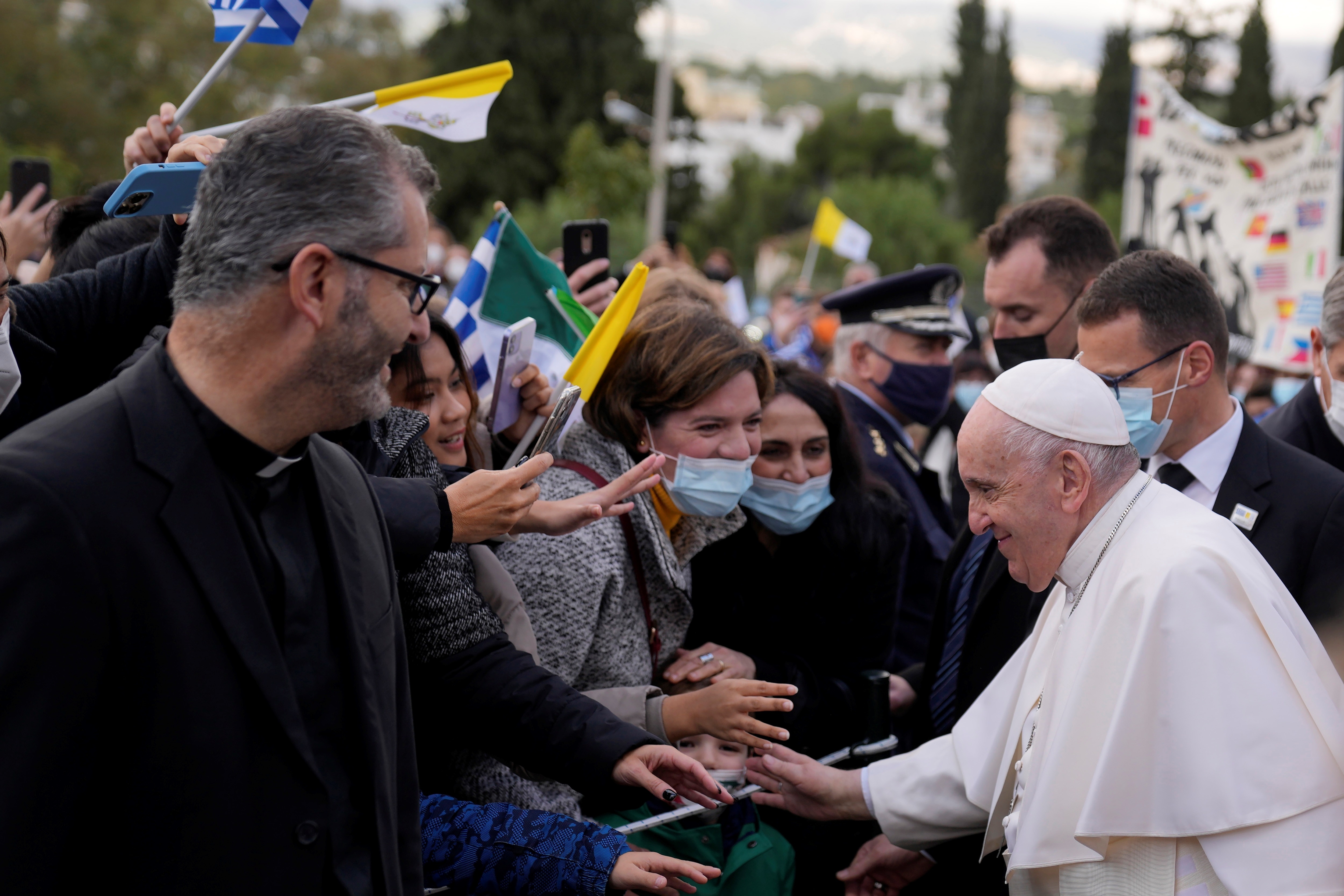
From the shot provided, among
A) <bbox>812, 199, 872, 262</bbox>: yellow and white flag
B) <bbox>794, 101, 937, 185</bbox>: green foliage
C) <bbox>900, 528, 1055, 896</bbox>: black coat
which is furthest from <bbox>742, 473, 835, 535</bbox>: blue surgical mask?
<bbox>794, 101, 937, 185</bbox>: green foliage

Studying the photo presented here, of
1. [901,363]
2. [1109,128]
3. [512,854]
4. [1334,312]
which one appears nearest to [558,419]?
[512,854]

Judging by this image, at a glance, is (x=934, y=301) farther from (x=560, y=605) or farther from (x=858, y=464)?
(x=560, y=605)

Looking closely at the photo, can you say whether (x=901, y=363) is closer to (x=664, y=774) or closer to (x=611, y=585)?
(x=611, y=585)

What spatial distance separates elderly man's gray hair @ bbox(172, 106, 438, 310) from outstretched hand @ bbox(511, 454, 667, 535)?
3.65 feet

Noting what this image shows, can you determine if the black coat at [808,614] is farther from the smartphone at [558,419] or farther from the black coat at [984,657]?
the smartphone at [558,419]

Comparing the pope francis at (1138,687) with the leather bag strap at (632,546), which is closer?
the pope francis at (1138,687)

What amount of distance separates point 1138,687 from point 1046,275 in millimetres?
2505

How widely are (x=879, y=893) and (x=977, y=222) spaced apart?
2401 inches

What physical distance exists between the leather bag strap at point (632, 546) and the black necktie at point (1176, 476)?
1701mm

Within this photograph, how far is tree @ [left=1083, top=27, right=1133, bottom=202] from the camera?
5362cm

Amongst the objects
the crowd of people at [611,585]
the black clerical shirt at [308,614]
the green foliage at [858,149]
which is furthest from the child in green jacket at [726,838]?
the green foliage at [858,149]

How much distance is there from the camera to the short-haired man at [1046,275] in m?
4.71

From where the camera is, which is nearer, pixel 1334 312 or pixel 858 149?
pixel 1334 312

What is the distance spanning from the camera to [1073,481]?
9.32 feet
